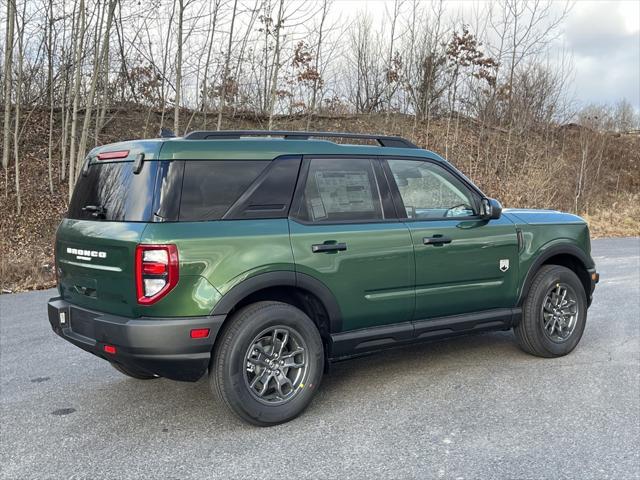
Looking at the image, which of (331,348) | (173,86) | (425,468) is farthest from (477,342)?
(173,86)

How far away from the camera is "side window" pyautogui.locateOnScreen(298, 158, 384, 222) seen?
4047mm

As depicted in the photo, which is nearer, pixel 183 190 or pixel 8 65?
pixel 183 190

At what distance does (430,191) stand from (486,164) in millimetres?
20638

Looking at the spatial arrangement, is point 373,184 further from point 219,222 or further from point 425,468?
point 425,468

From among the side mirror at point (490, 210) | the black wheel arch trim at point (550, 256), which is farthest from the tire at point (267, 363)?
the black wheel arch trim at point (550, 256)

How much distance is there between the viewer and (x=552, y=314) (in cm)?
512

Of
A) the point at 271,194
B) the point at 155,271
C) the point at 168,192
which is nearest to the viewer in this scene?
the point at 155,271

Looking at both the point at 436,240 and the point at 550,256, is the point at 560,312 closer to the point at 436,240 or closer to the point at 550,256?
the point at 550,256

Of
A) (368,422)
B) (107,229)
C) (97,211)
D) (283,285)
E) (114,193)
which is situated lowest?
(368,422)

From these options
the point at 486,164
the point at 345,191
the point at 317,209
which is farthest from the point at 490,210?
the point at 486,164

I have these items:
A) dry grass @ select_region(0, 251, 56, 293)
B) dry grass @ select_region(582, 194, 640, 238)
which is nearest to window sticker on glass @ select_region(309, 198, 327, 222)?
dry grass @ select_region(0, 251, 56, 293)

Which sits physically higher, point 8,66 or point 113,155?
point 8,66

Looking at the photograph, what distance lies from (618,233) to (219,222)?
1724 centimetres

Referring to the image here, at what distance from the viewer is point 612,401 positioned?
13.4 feet
